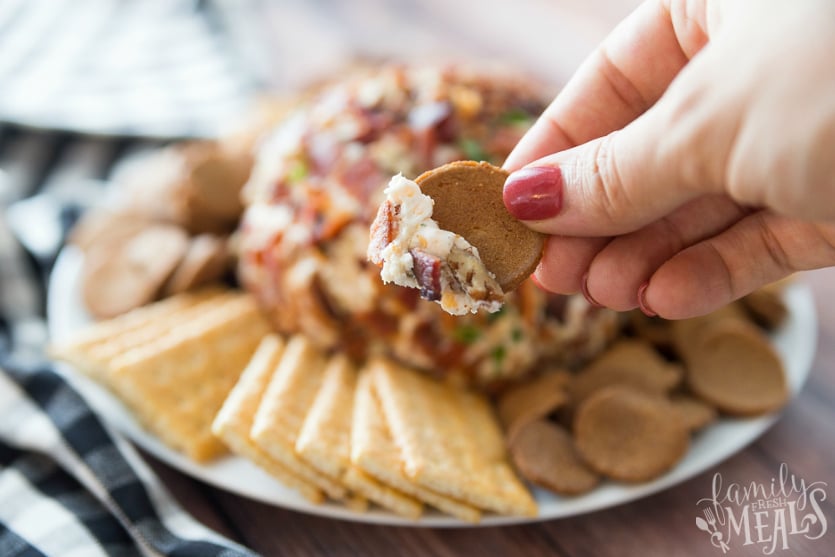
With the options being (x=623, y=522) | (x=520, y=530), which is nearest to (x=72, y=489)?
(x=520, y=530)

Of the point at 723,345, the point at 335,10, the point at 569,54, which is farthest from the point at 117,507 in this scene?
the point at 335,10

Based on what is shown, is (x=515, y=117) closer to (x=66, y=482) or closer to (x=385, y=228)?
(x=385, y=228)

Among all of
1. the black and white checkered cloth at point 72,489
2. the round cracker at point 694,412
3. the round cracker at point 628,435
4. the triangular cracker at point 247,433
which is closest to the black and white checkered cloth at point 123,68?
the black and white checkered cloth at point 72,489

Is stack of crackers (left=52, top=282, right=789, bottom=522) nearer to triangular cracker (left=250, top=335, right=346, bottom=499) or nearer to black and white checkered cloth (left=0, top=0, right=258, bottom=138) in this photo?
triangular cracker (left=250, top=335, right=346, bottom=499)

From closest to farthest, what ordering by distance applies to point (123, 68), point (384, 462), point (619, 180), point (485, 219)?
point (619, 180) → point (485, 219) → point (384, 462) → point (123, 68)

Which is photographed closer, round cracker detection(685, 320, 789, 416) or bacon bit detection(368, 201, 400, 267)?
bacon bit detection(368, 201, 400, 267)

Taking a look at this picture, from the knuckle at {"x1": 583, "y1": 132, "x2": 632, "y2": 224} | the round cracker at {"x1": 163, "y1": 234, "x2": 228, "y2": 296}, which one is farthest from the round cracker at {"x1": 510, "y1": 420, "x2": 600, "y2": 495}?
the round cracker at {"x1": 163, "y1": 234, "x2": 228, "y2": 296}
